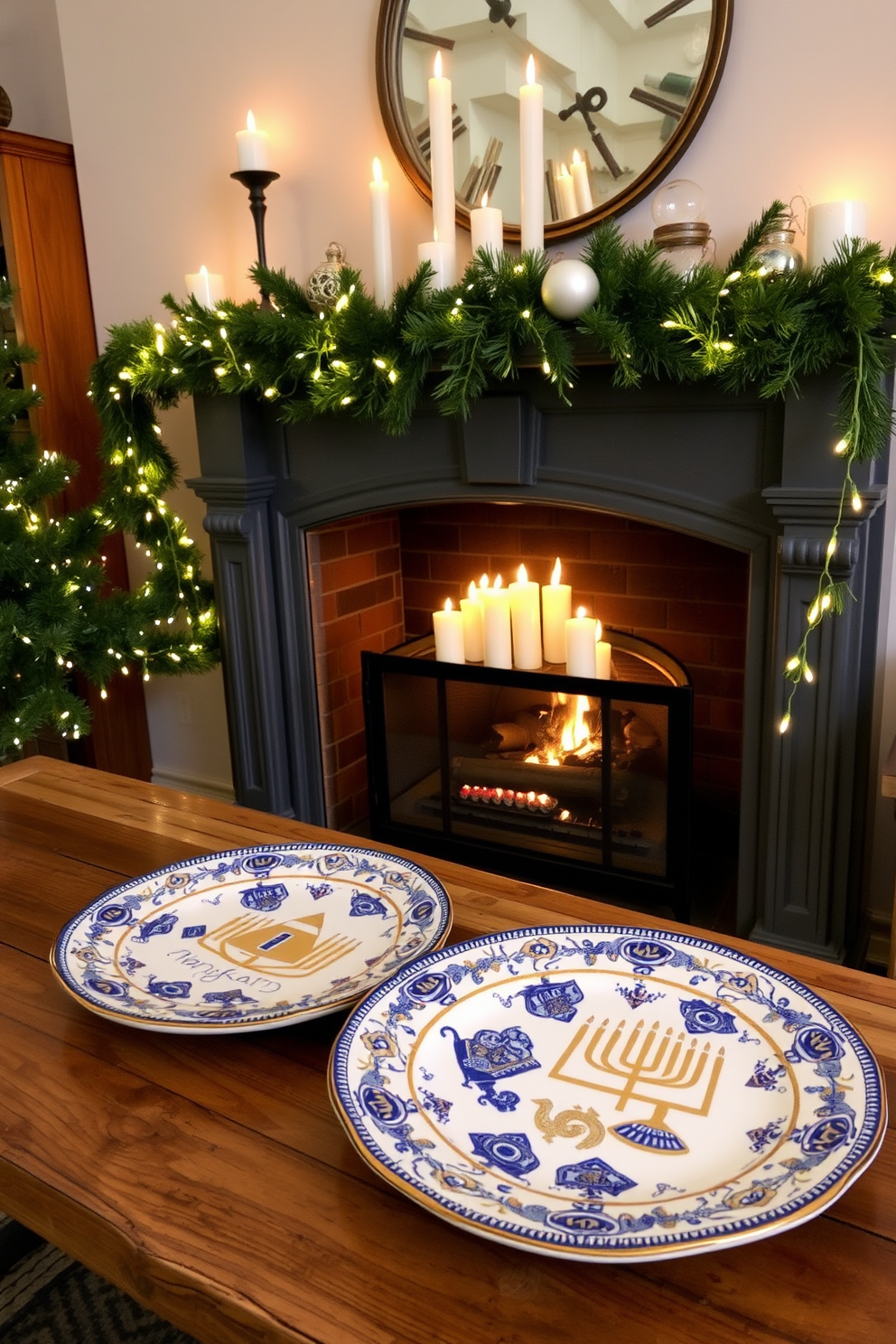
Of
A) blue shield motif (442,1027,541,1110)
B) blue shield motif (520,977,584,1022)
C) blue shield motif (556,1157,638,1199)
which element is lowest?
blue shield motif (556,1157,638,1199)

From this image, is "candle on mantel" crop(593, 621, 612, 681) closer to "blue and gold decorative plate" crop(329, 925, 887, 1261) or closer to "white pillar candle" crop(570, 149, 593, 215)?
"white pillar candle" crop(570, 149, 593, 215)

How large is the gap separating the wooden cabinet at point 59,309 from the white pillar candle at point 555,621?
50.9 inches

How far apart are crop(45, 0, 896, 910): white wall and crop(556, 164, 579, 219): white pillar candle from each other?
64mm

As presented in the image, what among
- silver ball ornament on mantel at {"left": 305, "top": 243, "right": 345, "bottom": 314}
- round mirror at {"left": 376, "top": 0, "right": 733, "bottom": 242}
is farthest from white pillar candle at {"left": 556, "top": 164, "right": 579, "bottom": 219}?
silver ball ornament on mantel at {"left": 305, "top": 243, "right": 345, "bottom": 314}

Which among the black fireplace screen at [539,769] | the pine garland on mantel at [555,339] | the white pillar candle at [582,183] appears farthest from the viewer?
the black fireplace screen at [539,769]

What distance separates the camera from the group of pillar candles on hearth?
2.02 metres

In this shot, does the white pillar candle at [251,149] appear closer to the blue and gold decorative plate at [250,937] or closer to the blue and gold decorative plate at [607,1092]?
the blue and gold decorative plate at [250,937]

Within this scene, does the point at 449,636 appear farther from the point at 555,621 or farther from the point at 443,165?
the point at 443,165

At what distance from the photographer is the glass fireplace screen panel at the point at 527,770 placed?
1917 millimetres

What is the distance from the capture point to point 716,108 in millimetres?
1644

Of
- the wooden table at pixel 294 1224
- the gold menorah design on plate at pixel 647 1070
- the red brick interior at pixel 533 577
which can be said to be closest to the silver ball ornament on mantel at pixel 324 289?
the red brick interior at pixel 533 577

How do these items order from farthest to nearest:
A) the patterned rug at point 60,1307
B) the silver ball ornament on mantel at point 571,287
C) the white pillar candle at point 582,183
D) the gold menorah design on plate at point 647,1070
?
the white pillar candle at point 582,183 < the silver ball ornament on mantel at point 571,287 < the patterned rug at point 60,1307 < the gold menorah design on plate at point 647,1070

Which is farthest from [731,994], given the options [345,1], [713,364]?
[345,1]

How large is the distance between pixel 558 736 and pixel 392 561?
2.39 ft
